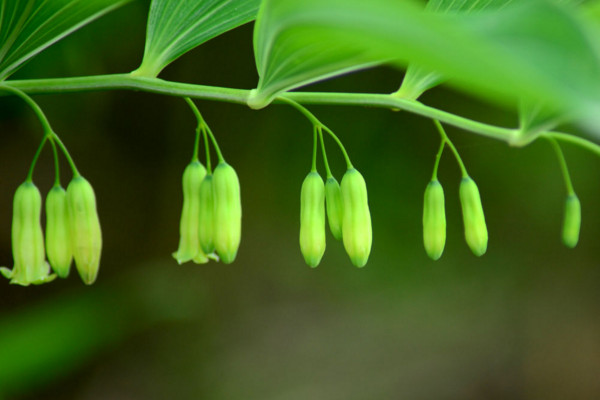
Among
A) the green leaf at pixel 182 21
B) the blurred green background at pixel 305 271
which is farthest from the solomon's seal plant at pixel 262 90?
the blurred green background at pixel 305 271

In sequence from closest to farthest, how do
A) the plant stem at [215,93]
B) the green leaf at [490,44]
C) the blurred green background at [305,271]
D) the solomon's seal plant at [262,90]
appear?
the green leaf at [490,44] < the solomon's seal plant at [262,90] < the plant stem at [215,93] < the blurred green background at [305,271]

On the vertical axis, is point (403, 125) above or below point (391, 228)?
above

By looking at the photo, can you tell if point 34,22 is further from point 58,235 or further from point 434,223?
point 434,223

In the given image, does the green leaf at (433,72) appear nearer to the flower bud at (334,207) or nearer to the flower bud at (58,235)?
the flower bud at (334,207)

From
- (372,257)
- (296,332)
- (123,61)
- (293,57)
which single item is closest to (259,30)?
(293,57)

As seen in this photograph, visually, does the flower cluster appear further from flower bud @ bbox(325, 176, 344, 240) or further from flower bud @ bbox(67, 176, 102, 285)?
flower bud @ bbox(325, 176, 344, 240)

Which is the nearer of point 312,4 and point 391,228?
point 312,4

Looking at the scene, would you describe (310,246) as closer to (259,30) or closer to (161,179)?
(259,30)

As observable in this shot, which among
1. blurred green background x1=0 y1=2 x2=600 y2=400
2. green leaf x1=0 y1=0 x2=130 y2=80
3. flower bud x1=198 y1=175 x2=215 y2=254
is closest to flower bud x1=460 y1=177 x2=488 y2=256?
flower bud x1=198 y1=175 x2=215 y2=254
